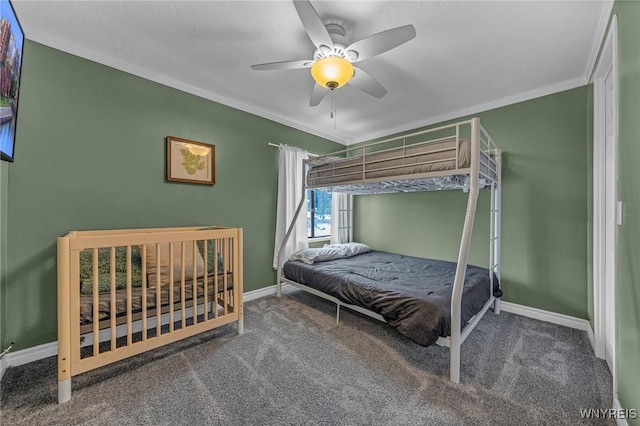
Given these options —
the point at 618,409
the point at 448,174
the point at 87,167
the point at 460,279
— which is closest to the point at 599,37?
the point at 448,174

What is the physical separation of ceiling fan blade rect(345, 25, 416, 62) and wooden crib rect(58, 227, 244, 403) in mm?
1765

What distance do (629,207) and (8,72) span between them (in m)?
3.32

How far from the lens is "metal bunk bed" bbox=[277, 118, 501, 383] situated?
1.79m

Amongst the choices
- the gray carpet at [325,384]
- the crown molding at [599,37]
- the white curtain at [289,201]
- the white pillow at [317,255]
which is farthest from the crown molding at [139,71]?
the crown molding at [599,37]

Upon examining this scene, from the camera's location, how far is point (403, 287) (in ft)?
7.17

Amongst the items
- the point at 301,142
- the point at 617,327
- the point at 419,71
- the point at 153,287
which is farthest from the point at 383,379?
the point at 301,142

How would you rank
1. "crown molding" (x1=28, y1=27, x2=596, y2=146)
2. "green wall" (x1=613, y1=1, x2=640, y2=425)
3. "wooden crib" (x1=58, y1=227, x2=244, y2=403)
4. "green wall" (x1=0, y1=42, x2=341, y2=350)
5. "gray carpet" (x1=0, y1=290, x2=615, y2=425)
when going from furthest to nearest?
"crown molding" (x1=28, y1=27, x2=596, y2=146), "green wall" (x1=0, y1=42, x2=341, y2=350), "wooden crib" (x1=58, y1=227, x2=244, y2=403), "gray carpet" (x1=0, y1=290, x2=615, y2=425), "green wall" (x1=613, y1=1, x2=640, y2=425)

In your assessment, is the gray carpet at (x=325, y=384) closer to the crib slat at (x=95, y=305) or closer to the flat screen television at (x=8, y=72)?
the crib slat at (x=95, y=305)

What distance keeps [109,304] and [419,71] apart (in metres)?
3.26

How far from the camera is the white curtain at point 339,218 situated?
167 inches

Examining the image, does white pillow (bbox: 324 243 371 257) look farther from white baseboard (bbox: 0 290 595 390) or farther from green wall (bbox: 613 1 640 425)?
green wall (bbox: 613 1 640 425)

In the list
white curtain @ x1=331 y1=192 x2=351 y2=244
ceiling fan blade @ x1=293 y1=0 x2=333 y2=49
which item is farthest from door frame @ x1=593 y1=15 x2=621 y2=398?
white curtain @ x1=331 y1=192 x2=351 y2=244

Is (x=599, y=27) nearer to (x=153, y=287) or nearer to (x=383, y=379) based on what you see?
(x=383, y=379)

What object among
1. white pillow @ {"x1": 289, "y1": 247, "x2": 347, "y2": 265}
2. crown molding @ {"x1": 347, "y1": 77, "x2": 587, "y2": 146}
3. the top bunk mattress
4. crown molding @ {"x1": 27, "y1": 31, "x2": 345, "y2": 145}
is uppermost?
crown molding @ {"x1": 27, "y1": 31, "x2": 345, "y2": 145}
